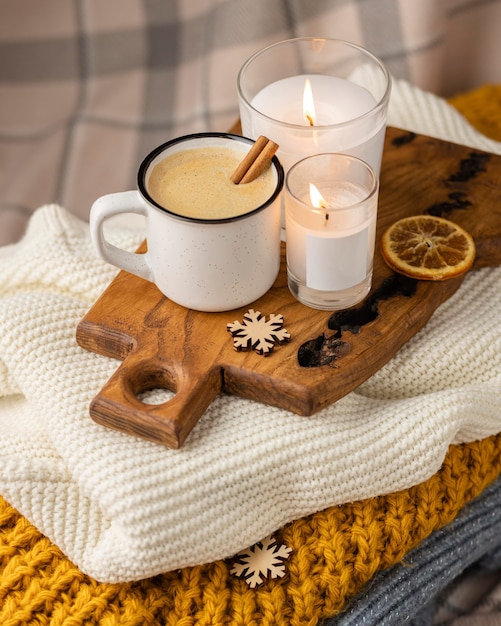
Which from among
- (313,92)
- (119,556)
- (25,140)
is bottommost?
(25,140)

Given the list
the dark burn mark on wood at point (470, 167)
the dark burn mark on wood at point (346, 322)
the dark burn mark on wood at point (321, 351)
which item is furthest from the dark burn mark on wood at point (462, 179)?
the dark burn mark on wood at point (321, 351)

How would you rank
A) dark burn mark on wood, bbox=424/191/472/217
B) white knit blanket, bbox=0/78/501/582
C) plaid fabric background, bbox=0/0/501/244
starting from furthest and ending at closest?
1. plaid fabric background, bbox=0/0/501/244
2. dark burn mark on wood, bbox=424/191/472/217
3. white knit blanket, bbox=0/78/501/582

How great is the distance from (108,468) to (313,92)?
1.32 ft

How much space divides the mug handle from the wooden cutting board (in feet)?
0.11

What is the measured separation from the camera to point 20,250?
0.92m

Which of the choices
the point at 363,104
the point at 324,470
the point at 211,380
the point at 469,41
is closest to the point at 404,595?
the point at 324,470

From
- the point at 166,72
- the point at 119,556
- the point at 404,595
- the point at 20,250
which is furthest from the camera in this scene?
the point at 166,72

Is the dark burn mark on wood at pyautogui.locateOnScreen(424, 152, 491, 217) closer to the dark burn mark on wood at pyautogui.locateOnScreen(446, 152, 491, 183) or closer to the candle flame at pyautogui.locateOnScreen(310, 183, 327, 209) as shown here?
the dark burn mark on wood at pyautogui.locateOnScreen(446, 152, 491, 183)

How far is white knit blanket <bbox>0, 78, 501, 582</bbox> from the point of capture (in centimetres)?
67

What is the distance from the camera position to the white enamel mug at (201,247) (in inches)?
27.7

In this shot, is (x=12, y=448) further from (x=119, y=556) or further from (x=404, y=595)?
(x=404, y=595)

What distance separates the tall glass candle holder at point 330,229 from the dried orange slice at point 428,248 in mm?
54

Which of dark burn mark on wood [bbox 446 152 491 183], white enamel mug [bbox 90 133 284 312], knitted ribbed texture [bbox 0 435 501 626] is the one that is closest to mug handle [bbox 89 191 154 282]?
white enamel mug [bbox 90 133 284 312]

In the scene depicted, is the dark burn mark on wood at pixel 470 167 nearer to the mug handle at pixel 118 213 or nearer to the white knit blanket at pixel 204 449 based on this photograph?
the white knit blanket at pixel 204 449
